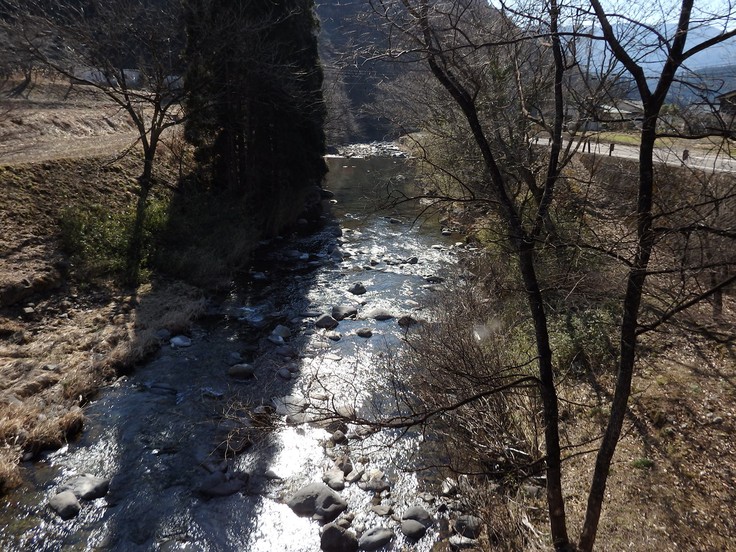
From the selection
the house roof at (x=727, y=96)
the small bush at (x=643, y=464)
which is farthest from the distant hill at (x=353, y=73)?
the small bush at (x=643, y=464)

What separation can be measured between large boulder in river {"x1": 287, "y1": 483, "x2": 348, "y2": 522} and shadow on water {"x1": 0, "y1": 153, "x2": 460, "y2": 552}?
12cm

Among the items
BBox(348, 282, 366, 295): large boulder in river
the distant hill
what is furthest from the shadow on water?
the distant hill

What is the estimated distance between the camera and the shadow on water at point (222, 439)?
5.07m

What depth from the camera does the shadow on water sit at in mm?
5074

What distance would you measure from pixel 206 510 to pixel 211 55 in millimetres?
13229

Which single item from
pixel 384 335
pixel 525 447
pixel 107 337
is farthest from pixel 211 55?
pixel 525 447

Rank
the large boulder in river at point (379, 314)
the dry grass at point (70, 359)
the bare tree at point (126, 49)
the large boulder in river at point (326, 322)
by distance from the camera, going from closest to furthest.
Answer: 1. the dry grass at point (70, 359)
2. the large boulder in river at point (326, 322)
3. the large boulder in river at point (379, 314)
4. the bare tree at point (126, 49)

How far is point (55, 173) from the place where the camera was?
40.0 feet

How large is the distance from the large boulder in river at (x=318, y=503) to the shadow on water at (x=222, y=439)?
0.39ft

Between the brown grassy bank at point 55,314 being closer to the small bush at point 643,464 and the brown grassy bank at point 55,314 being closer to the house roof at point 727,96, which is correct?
the small bush at point 643,464

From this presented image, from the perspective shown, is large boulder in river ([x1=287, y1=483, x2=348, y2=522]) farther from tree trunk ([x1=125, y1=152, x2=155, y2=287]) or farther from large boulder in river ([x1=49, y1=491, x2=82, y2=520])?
tree trunk ([x1=125, y1=152, x2=155, y2=287])

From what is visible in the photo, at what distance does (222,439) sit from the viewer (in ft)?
21.5

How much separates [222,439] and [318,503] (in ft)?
6.08

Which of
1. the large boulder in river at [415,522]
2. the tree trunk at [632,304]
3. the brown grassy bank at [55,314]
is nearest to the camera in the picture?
the tree trunk at [632,304]
